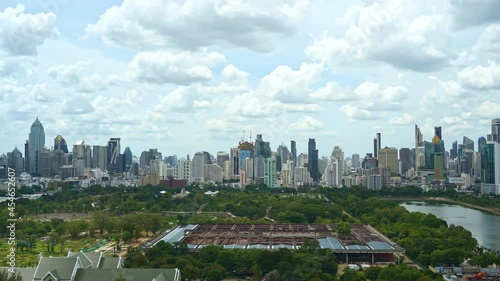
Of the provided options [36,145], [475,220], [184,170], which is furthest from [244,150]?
[475,220]

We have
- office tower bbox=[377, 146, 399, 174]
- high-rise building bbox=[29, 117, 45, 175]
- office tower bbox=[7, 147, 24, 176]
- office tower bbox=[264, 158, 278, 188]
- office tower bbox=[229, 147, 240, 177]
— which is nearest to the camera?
office tower bbox=[7, 147, 24, 176]

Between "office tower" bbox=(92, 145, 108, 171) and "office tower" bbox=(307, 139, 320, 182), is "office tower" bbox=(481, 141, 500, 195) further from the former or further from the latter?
"office tower" bbox=(92, 145, 108, 171)

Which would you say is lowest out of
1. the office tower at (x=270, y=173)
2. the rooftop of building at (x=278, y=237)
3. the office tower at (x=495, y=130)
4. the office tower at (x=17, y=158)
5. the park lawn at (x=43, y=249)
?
the park lawn at (x=43, y=249)

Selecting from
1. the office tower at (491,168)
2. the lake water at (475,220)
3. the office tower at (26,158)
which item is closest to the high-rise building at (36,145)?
the office tower at (26,158)

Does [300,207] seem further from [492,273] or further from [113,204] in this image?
Answer: [492,273]

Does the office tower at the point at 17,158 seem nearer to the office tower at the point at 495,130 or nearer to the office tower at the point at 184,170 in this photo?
the office tower at the point at 184,170

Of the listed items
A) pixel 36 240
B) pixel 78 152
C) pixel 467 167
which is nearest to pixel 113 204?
pixel 36 240

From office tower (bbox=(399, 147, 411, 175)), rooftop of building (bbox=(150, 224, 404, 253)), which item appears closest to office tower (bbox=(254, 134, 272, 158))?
office tower (bbox=(399, 147, 411, 175))
